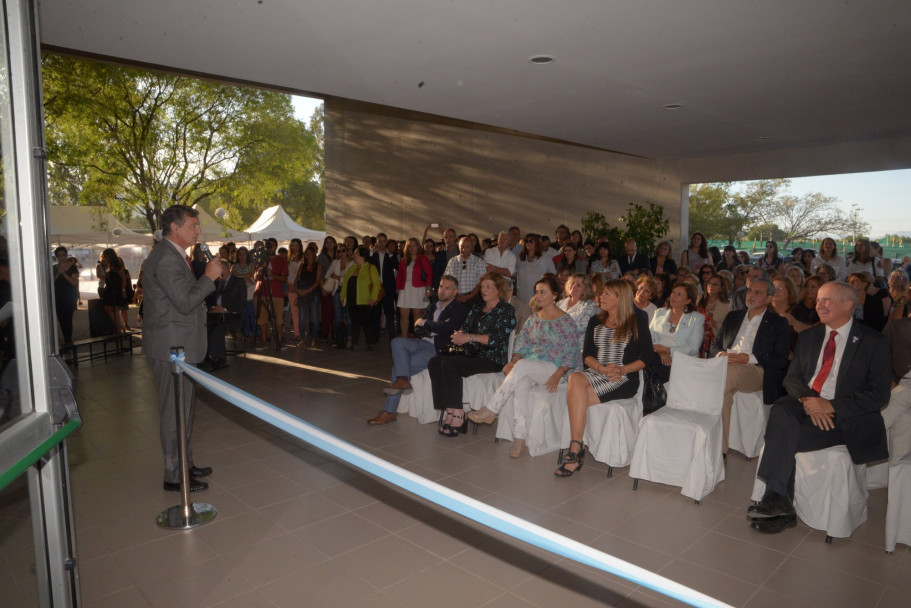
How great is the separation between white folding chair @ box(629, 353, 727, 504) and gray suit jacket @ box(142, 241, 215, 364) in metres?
2.98

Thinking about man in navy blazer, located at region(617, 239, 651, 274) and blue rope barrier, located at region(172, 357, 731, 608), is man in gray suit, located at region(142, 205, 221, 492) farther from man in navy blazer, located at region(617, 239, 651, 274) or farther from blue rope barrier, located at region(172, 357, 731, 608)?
man in navy blazer, located at region(617, 239, 651, 274)

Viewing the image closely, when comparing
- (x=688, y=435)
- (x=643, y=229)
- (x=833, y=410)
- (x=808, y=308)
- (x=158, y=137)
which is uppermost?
(x=158, y=137)

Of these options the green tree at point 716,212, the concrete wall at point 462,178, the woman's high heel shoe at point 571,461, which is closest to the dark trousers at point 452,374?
the woman's high heel shoe at point 571,461

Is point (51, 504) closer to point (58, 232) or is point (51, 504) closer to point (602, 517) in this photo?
point (602, 517)

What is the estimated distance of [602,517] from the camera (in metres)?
3.74

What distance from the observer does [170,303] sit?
12.9 feet

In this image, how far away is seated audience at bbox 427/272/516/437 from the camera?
534cm

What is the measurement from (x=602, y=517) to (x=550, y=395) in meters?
1.24

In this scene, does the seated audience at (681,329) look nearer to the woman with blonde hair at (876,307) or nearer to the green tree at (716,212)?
the woman with blonde hair at (876,307)

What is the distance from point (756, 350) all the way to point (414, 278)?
5.68 m

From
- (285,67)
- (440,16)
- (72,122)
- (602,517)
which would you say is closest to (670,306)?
(602,517)

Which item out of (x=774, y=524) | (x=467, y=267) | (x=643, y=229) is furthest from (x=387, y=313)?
(x=774, y=524)

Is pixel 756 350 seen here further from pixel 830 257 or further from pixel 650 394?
pixel 830 257

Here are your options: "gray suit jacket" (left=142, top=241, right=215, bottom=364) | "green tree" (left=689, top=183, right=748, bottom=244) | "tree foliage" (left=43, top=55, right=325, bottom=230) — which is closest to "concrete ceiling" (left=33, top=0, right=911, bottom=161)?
"gray suit jacket" (left=142, top=241, right=215, bottom=364)
